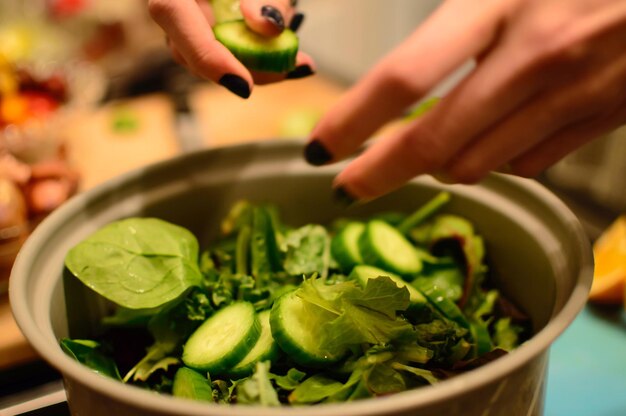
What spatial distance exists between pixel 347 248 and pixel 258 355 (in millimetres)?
191

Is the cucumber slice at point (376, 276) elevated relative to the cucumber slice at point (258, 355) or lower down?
elevated

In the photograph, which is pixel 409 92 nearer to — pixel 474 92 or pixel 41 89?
pixel 474 92

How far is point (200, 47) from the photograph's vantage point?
0.57 metres

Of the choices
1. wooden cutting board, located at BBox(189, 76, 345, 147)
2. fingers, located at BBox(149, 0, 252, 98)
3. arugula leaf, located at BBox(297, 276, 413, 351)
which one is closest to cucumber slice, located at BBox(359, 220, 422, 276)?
arugula leaf, located at BBox(297, 276, 413, 351)

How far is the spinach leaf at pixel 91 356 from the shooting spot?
2.05 ft

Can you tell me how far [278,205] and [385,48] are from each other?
6.03 ft

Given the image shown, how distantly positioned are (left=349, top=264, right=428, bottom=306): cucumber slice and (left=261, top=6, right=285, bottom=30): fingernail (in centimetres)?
26

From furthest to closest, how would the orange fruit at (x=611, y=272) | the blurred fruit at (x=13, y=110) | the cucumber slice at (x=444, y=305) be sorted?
the blurred fruit at (x=13, y=110) < the orange fruit at (x=611, y=272) < the cucumber slice at (x=444, y=305)

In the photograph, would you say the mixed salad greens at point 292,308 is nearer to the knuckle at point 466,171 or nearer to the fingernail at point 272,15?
the knuckle at point 466,171

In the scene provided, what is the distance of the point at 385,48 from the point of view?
256 centimetres

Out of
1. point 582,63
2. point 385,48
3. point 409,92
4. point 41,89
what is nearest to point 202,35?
point 409,92

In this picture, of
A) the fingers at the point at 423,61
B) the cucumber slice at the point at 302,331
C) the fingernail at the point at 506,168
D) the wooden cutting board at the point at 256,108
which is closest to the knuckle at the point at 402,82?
the fingers at the point at 423,61

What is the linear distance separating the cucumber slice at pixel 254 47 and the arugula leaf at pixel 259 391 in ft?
0.93

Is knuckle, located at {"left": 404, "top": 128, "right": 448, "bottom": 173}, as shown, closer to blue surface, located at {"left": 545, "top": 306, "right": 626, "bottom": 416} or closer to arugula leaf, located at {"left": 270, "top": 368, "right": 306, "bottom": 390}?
arugula leaf, located at {"left": 270, "top": 368, "right": 306, "bottom": 390}
